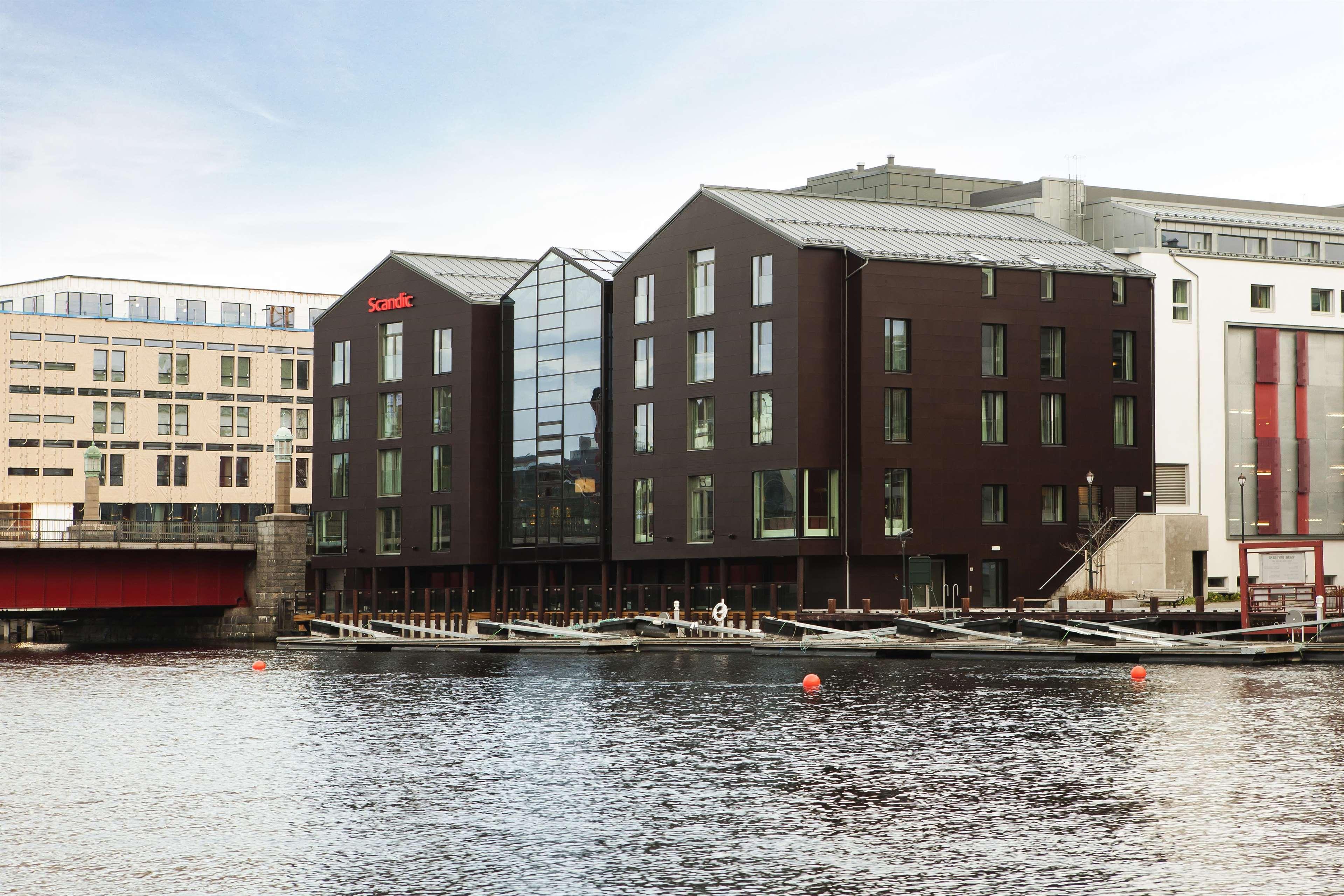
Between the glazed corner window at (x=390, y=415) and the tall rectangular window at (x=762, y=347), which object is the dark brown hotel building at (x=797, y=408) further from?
the glazed corner window at (x=390, y=415)

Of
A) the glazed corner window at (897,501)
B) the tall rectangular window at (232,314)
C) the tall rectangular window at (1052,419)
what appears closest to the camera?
the glazed corner window at (897,501)

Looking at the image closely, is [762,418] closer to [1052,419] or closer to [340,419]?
[1052,419]

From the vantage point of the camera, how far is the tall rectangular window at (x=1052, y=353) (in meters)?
100

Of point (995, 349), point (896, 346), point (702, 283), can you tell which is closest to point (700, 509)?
point (702, 283)

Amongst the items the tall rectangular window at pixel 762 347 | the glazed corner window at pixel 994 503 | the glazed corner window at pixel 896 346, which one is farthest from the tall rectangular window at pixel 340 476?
the glazed corner window at pixel 994 503

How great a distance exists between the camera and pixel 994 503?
323 feet

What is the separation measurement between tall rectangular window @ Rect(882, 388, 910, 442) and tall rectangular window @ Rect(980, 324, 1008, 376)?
556 centimetres

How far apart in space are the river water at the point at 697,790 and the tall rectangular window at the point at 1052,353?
4380cm

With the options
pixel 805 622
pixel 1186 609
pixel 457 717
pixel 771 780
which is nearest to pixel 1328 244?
pixel 1186 609

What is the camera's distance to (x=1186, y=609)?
8538 cm

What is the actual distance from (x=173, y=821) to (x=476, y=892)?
28.5 feet

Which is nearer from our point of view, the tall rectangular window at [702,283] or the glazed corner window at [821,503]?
the glazed corner window at [821,503]

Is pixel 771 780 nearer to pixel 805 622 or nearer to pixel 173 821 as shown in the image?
pixel 173 821

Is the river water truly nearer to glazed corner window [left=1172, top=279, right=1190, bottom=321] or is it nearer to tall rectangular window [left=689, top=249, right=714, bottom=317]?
tall rectangular window [left=689, top=249, right=714, bottom=317]
